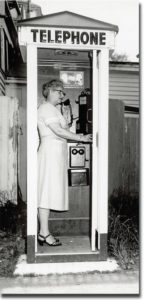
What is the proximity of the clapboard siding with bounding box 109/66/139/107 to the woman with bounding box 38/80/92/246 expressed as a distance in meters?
4.93

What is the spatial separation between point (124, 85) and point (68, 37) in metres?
5.46

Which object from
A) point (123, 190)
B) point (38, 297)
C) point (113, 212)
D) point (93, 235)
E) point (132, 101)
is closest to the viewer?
point (38, 297)

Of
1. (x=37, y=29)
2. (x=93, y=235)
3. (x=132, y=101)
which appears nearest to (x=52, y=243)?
(x=93, y=235)

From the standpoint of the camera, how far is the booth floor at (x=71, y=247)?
167 inches

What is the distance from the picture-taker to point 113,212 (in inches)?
224

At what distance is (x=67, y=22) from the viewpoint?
3.82 metres

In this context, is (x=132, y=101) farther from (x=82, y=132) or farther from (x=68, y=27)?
(x=68, y=27)

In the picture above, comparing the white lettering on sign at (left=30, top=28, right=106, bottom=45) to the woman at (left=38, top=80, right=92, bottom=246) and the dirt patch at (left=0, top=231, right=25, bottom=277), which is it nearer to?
the woman at (left=38, top=80, right=92, bottom=246)

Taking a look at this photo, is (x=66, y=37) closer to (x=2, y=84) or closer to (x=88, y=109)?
(x=88, y=109)

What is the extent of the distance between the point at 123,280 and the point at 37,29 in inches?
101

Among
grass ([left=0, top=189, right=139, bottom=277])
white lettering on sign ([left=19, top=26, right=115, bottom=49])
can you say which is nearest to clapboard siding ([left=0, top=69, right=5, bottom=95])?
grass ([left=0, top=189, right=139, bottom=277])

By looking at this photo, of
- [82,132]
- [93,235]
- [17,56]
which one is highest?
[17,56]

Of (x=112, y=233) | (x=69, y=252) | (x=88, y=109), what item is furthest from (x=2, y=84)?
(x=69, y=252)

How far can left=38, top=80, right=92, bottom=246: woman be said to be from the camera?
416cm
